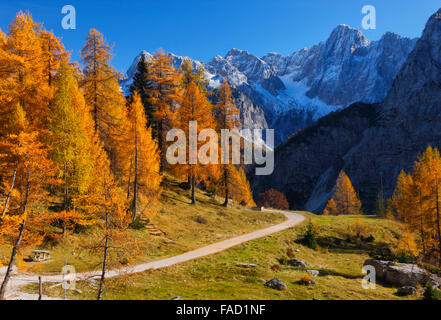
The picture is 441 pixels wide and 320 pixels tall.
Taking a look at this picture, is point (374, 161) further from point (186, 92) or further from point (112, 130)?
point (112, 130)

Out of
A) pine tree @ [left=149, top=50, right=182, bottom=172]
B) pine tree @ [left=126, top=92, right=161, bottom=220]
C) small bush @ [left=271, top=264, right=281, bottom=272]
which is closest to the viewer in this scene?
small bush @ [left=271, top=264, right=281, bottom=272]

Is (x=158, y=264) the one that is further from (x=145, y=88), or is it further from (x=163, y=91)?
(x=145, y=88)

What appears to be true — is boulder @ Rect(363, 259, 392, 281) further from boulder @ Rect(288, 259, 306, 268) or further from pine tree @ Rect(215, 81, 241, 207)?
pine tree @ Rect(215, 81, 241, 207)

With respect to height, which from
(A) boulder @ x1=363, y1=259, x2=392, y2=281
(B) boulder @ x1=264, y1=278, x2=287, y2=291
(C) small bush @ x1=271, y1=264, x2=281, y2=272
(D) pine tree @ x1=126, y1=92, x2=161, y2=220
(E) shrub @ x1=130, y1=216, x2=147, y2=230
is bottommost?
(A) boulder @ x1=363, y1=259, x2=392, y2=281

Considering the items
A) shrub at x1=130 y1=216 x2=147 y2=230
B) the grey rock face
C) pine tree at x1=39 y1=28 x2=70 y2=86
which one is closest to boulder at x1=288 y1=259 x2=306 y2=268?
shrub at x1=130 y1=216 x2=147 y2=230

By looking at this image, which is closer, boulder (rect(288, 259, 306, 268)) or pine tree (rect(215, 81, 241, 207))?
boulder (rect(288, 259, 306, 268))

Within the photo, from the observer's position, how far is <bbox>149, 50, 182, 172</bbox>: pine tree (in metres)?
35.3

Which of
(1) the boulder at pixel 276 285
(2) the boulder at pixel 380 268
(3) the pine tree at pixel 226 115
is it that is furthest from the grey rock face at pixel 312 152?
(1) the boulder at pixel 276 285

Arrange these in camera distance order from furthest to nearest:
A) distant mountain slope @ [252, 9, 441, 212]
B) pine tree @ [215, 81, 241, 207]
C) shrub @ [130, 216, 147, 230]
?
distant mountain slope @ [252, 9, 441, 212] < pine tree @ [215, 81, 241, 207] < shrub @ [130, 216, 147, 230]

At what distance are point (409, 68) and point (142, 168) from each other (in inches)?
5659

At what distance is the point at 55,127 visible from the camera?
70.8ft

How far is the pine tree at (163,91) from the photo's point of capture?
116 ft

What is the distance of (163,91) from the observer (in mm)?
36188
